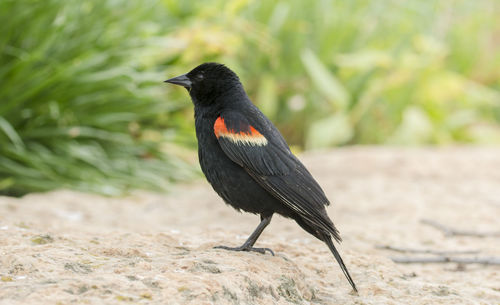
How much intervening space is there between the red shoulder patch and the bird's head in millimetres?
241

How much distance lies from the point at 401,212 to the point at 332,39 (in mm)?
4036

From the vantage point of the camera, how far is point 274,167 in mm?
2688

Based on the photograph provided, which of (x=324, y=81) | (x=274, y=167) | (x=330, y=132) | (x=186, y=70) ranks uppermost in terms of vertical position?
(x=324, y=81)

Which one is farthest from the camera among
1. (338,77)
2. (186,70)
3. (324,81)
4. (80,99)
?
(338,77)

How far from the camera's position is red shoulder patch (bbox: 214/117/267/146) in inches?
107

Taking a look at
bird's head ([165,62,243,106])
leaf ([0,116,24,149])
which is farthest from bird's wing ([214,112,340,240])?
leaf ([0,116,24,149])

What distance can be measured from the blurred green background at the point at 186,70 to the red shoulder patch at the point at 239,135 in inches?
107

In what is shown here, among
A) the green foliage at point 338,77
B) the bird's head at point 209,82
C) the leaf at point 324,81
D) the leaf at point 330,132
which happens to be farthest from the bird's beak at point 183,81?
the leaf at point 324,81

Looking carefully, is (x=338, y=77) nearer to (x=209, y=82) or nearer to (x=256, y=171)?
(x=209, y=82)

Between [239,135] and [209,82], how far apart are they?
466 mm

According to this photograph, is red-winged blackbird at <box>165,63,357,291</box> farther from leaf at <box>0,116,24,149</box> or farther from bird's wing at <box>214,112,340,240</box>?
leaf at <box>0,116,24,149</box>

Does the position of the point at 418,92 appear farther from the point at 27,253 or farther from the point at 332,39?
the point at 27,253

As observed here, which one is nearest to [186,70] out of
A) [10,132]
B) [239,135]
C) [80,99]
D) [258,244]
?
[80,99]

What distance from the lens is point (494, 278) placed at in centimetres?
304
